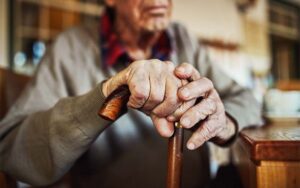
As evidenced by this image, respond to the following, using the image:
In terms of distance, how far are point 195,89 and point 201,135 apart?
0.08m

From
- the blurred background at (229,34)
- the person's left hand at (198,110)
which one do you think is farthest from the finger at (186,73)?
the blurred background at (229,34)

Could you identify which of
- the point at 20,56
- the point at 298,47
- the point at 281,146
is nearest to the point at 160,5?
the point at 281,146

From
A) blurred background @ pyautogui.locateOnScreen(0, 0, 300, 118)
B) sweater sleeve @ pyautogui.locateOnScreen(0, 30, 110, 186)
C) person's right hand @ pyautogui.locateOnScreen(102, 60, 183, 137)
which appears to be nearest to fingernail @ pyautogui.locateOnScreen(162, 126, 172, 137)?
person's right hand @ pyautogui.locateOnScreen(102, 60, 183, 137)

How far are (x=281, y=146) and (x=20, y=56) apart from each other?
85.4 inches

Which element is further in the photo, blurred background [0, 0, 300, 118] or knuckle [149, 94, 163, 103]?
blurred background [0, 0, 300, 118]

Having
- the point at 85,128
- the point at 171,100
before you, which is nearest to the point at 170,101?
Answer: the point at 171,100

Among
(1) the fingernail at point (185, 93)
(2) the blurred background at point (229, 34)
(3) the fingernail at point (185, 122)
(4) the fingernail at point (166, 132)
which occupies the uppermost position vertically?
(2) the blurred background at point (229, 34)

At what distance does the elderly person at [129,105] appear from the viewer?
1.92 ft

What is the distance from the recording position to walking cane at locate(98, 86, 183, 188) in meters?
0.54

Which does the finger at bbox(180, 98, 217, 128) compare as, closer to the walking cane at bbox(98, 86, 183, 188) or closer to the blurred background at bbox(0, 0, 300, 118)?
the walking cane at bbox(98, 86, 183, 188)

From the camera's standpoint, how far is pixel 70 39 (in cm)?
108

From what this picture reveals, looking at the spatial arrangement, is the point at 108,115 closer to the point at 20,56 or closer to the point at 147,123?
the point at 147,123

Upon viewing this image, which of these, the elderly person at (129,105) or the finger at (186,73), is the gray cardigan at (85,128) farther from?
the finger at (186,73)

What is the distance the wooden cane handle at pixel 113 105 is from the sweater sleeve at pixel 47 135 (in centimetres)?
8
